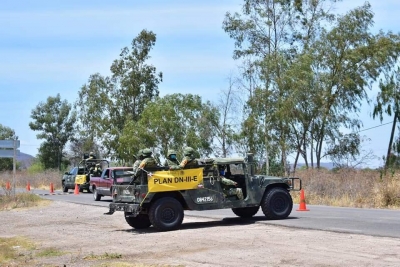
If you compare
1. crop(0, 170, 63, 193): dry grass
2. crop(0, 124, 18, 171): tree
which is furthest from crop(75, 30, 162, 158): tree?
crop(0, 124, 18, 171): tree

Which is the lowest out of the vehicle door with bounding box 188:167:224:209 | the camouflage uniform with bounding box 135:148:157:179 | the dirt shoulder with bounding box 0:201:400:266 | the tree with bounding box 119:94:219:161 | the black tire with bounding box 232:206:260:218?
the dirt shoulder with bounding box 0:201:400:266

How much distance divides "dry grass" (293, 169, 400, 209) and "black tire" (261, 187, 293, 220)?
8.13m

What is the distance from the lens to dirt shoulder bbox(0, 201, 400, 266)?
11883 millimetres

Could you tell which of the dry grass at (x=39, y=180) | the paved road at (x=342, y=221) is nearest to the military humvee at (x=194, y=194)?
the paved road at (x=342, y=221)

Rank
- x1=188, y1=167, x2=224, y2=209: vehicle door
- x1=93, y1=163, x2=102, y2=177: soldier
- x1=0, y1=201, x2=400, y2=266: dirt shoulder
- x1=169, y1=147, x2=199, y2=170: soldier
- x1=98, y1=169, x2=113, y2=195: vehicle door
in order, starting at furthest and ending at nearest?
x1=93, y1=163, x2=102, y2=177: soldier < x1=98, y1=169, x2=113, y2=195: vehicle door < x1=188, y1=167, x2=224, y2=209: vehicle door < x1=169, y1=147, x2=199, y2=170: soldier < x1=0, y1=201, x2=400, y2=266: dirt shoulder

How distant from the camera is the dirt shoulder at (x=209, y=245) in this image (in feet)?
39.0

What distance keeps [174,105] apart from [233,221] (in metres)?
35.4

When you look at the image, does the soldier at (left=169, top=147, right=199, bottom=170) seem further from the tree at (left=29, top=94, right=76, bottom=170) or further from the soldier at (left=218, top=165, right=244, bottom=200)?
the tree at (left=29, top=94, right=76, bottom=170)

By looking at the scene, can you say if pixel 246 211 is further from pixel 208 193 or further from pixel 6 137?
pixel 6 137

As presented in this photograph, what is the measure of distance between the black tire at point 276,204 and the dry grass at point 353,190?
813 cm

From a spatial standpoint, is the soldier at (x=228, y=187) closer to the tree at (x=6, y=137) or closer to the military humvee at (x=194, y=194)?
the military humvee at (x=194, y=194)

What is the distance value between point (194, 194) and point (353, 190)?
542 inches

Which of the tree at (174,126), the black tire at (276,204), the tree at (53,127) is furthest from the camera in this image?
the tree at (53,127)

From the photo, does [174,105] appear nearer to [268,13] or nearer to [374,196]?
[268,13]
